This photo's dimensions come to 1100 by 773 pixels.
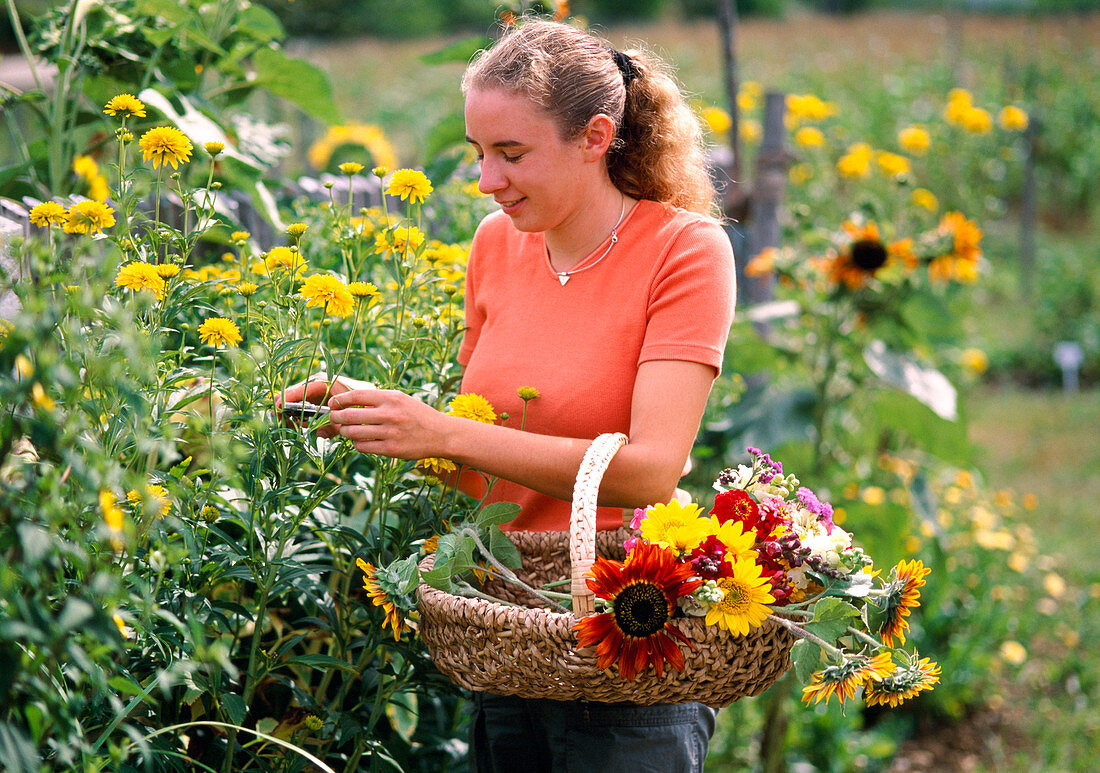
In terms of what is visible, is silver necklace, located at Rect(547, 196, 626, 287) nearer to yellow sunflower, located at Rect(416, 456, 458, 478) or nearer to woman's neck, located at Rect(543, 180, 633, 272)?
woman's neck, located at Rect(543, 180, 633, 272)

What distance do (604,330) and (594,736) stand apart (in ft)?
1.92

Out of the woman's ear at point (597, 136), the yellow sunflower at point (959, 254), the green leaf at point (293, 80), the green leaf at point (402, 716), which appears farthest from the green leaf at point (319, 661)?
the yellow sunflower at point (959, 254)

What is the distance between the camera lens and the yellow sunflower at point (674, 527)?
3.86 feet

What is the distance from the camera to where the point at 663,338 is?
1.40 m

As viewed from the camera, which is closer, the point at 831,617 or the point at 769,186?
the point at 831,617

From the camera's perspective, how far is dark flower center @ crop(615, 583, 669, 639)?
1111mm

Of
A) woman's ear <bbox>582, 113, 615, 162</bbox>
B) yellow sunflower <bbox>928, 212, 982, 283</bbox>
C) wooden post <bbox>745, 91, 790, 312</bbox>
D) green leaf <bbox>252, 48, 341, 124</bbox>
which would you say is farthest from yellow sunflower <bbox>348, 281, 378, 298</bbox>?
wooden post <bbox>745, 91, 790, 312</bbox>

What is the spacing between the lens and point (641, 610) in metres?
1.12

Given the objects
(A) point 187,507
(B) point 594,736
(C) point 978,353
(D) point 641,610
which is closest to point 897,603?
(D) point 641,610

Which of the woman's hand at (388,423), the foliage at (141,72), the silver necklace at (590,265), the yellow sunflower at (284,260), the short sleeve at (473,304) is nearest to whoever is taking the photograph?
the woman's hand at (388,423)

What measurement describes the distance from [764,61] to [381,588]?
39.3ft

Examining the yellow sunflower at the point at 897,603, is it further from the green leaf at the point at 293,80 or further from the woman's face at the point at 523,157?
the green leaf at the point at 293,80

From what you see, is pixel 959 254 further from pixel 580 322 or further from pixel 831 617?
pixel 831 617

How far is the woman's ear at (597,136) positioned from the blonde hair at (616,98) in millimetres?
12
